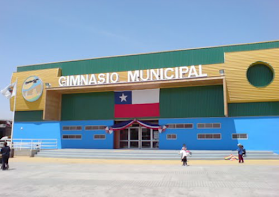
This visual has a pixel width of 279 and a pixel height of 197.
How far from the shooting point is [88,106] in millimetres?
28078

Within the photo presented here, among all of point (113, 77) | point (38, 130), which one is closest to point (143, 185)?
point (113, 77)

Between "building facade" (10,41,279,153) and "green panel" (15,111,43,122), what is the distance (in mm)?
122

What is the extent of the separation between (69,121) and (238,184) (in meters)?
22.0

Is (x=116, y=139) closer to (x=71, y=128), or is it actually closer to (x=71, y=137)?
(x=71, y=137)

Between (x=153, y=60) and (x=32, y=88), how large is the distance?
15240mm

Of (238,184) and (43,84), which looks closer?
(238,184)

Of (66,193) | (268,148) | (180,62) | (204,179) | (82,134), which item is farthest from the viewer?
(82,134)

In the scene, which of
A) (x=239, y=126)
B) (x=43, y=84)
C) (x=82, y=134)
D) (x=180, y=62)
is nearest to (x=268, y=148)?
(x=239, y=126)

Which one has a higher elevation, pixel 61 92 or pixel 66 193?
pixel 61 92

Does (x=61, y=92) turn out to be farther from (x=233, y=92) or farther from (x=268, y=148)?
(x=268, y=148)

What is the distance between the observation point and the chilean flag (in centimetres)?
2605

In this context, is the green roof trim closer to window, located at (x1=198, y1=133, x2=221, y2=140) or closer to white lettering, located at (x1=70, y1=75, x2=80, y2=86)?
white lettering, located at (x1=70, y1=75, x2=80, y2=86)

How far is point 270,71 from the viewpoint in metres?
23.0

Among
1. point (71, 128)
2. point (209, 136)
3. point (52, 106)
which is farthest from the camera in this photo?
point (71, 128)
